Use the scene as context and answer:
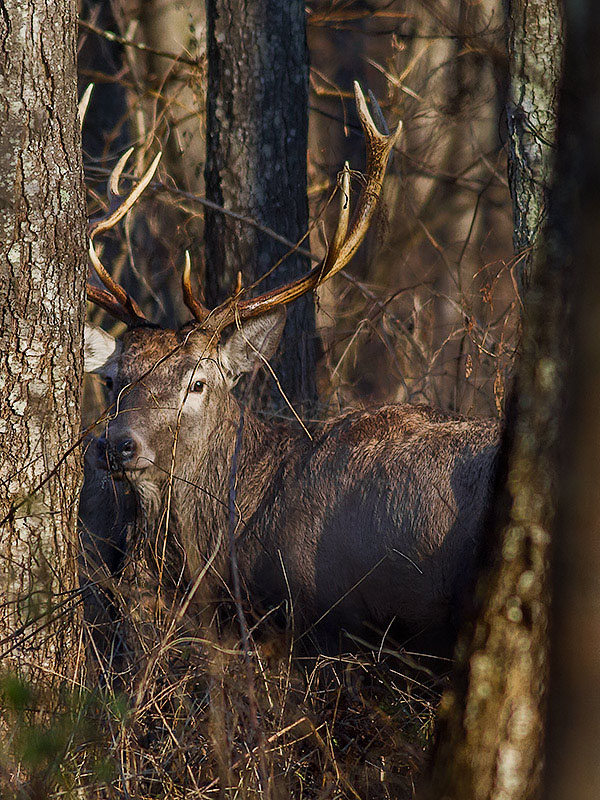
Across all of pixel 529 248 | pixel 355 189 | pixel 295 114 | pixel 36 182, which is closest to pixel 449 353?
pixel 355 189

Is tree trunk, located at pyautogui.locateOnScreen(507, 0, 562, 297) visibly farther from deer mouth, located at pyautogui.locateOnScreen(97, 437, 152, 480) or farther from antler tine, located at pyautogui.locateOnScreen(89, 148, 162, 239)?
deer mouth, located at pyautogui.locateOnScreen(97, 437, 152, 480)

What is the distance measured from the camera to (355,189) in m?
8.06

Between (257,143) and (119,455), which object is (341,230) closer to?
(119,455)

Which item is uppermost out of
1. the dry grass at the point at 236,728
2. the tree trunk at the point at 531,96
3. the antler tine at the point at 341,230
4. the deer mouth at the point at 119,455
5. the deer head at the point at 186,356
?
the tree trunk at the point at 531,96

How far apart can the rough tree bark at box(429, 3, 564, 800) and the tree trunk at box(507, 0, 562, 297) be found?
2640mm

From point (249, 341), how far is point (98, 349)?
783 millimetres

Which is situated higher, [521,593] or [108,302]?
[108,302]

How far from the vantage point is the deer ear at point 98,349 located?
203 inches

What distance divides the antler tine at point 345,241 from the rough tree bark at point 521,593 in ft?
7.55

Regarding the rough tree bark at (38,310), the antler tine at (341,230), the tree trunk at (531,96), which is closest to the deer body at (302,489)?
the antler tine at (341,230)

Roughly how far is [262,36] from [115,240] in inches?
170

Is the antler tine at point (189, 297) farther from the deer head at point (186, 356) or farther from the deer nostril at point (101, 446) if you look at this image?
the deer nostril at point (101, 446)

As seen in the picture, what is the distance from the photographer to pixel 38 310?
3.37m

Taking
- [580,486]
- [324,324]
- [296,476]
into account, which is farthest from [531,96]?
[324,324]
